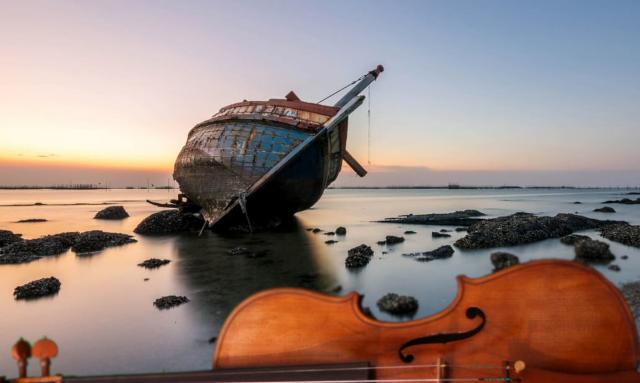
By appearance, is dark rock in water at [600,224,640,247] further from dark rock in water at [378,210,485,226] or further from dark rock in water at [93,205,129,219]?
dark rock in water at [93,205,129,219]

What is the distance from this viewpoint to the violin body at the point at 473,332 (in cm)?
205

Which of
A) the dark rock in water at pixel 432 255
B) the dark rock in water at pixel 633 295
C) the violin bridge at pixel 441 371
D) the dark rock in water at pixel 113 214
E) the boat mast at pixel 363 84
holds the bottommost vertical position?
the dark rock in water at pixel 113 214

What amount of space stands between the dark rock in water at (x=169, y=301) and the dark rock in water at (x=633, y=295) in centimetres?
722

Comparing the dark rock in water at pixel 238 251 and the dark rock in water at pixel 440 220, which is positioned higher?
the dark rock in water at pixel 238 251

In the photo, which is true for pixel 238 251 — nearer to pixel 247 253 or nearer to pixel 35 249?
pixel 247 253

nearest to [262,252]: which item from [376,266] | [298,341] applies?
[376,266]

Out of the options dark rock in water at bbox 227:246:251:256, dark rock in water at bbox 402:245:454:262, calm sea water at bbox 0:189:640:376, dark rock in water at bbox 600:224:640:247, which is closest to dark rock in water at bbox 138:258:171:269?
calm sea water at bbox 0:189:640:376

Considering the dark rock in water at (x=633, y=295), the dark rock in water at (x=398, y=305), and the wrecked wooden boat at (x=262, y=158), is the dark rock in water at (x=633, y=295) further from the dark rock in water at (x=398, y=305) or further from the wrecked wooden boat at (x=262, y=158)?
the wrecked wooden boat at (x=262, y=158)

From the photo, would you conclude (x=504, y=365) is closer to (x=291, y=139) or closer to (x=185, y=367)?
(x=185, y=367)

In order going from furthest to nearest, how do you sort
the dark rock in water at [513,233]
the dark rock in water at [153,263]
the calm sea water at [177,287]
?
the dark rock in water at [513,233]
the dark rock in water at [153,263]
the calm sea water at [177,287]

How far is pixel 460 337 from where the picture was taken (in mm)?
2139

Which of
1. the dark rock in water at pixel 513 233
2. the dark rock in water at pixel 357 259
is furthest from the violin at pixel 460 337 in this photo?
the dark rock in water at pixel 513 233

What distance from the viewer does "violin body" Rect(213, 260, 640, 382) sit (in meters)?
2.05

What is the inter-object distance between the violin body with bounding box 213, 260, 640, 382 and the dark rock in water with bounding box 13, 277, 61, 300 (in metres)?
7.09
